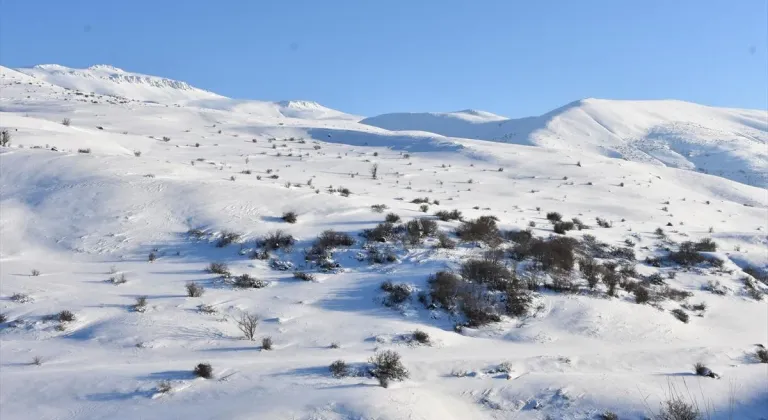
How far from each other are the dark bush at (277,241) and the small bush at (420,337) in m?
4.92

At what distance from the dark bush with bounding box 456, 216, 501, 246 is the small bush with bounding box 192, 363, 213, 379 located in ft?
27.6

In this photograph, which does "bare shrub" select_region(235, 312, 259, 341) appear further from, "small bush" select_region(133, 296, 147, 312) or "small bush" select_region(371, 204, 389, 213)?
"small bush" select_region(371, 204, 389, 213)

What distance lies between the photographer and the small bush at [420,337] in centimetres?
929

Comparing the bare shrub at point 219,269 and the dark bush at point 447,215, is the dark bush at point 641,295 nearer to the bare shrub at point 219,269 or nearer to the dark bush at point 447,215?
the dark bush at point 447,215

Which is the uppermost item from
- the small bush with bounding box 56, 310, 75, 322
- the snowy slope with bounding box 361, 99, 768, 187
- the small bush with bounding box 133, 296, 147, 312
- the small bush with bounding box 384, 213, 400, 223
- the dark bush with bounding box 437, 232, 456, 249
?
the snowy slope with bounding box 361, 99, 768, 187

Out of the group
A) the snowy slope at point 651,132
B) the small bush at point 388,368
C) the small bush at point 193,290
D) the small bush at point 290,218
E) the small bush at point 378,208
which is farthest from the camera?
the snowy slope at point 651,132

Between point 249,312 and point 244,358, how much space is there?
186cm

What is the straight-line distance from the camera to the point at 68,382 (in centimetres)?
729

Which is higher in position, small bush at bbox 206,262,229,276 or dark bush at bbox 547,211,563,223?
dark bush at bbox 547,211,563,223

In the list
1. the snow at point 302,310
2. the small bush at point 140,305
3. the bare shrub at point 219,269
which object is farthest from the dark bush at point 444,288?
the small bush at point 140,305

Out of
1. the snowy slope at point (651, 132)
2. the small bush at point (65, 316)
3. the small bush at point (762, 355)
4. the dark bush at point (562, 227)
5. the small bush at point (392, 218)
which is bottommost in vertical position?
the small bush at point (762, 355)

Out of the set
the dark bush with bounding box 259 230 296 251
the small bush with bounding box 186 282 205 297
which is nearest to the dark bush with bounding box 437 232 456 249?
the dark bush with bounding box 259 230 296 251

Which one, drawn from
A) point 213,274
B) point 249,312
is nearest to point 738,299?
point 249,312

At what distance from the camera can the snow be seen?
23.6ft
